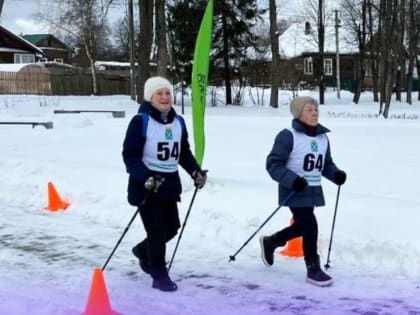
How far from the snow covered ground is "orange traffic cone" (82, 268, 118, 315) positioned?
220 millimetres

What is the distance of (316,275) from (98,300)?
183 centimetres

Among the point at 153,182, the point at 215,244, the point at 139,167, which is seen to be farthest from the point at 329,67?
the point at 153,182

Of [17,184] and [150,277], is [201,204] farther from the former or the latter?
[17,184]

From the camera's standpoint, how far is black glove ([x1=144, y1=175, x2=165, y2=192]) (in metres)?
4.95

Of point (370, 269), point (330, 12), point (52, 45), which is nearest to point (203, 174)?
point (370, 269)

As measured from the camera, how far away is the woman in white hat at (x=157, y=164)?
5219mm

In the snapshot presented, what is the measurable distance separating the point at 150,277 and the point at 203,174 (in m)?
1.03

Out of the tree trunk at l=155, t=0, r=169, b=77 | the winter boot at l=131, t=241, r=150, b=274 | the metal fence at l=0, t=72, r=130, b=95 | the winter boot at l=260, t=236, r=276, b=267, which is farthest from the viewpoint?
the metal fence at l=0, t=72, r=130, b=95

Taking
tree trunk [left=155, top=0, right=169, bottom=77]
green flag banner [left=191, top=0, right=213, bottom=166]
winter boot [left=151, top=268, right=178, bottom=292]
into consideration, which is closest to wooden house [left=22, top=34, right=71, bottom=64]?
tree trunk [left=155, top=0, right=169, bottom=77]

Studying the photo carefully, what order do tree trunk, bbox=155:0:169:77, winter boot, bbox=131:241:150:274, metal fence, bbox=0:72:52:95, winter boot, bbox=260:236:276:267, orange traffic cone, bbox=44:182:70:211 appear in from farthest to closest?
metal fence, bbox=0:72:52:95 → tree trunk, bbox=155:0:169:77 → orange traffic cone, bbox=44:182:70:211 → winter boot, bbox=260:236:276:267 → winter boot, bbox=131:241:150:274

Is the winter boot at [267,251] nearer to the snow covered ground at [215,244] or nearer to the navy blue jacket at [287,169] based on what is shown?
the snow covered ground at [215,244]

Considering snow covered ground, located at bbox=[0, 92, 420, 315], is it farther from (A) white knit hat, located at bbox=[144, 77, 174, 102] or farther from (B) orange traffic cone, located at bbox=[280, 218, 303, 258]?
(A) white knit hat, located at bbox=[144, 77, 174, 102]

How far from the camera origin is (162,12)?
2805 centimetres

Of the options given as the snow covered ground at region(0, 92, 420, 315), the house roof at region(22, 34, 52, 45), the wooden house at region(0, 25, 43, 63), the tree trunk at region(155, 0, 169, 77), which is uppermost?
the house roof at region(22, 34, 52, 45)
